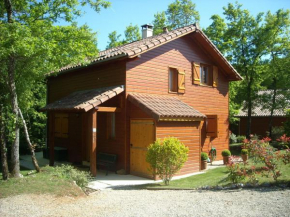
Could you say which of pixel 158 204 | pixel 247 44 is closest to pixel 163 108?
pixel 158 204

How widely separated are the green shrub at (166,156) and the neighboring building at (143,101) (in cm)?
102

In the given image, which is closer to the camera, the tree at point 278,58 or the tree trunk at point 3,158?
the tree trunk at point 3,158

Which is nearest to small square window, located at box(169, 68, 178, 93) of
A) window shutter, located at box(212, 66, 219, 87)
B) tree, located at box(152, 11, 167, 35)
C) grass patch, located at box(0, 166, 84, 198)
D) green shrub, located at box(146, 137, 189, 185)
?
window shutter, located at box(212, 66, 219, 87)

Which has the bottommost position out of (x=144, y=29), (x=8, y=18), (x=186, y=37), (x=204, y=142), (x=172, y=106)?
(x=204, y=142)

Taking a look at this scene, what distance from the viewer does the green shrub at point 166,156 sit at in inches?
366

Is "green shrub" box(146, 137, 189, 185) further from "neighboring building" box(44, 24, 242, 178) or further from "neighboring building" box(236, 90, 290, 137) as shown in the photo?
"neighboring building" box(236, 90, 290, 137)

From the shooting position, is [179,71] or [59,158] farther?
[59,158]

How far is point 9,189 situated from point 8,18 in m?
5.24

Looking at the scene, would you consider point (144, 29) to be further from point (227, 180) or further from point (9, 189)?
point (9, 189)

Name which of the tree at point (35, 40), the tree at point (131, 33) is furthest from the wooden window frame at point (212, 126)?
the tree at point (131, 33)

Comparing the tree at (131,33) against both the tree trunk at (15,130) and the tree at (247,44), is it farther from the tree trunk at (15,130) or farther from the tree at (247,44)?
the tree trunk at (15,130)

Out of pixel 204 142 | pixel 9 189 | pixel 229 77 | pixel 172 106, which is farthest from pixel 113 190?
pixel 229 77

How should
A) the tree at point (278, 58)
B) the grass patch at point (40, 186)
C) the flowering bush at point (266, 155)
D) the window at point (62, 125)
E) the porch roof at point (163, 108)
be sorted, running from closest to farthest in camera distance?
the grass patch at point (40, 186)
the flowering bush at point (266, 155)
the porch roof at point (163, 108)
the window at point (62, 125)
the tree at point (278, 58)

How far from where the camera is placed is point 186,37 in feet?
47.0
